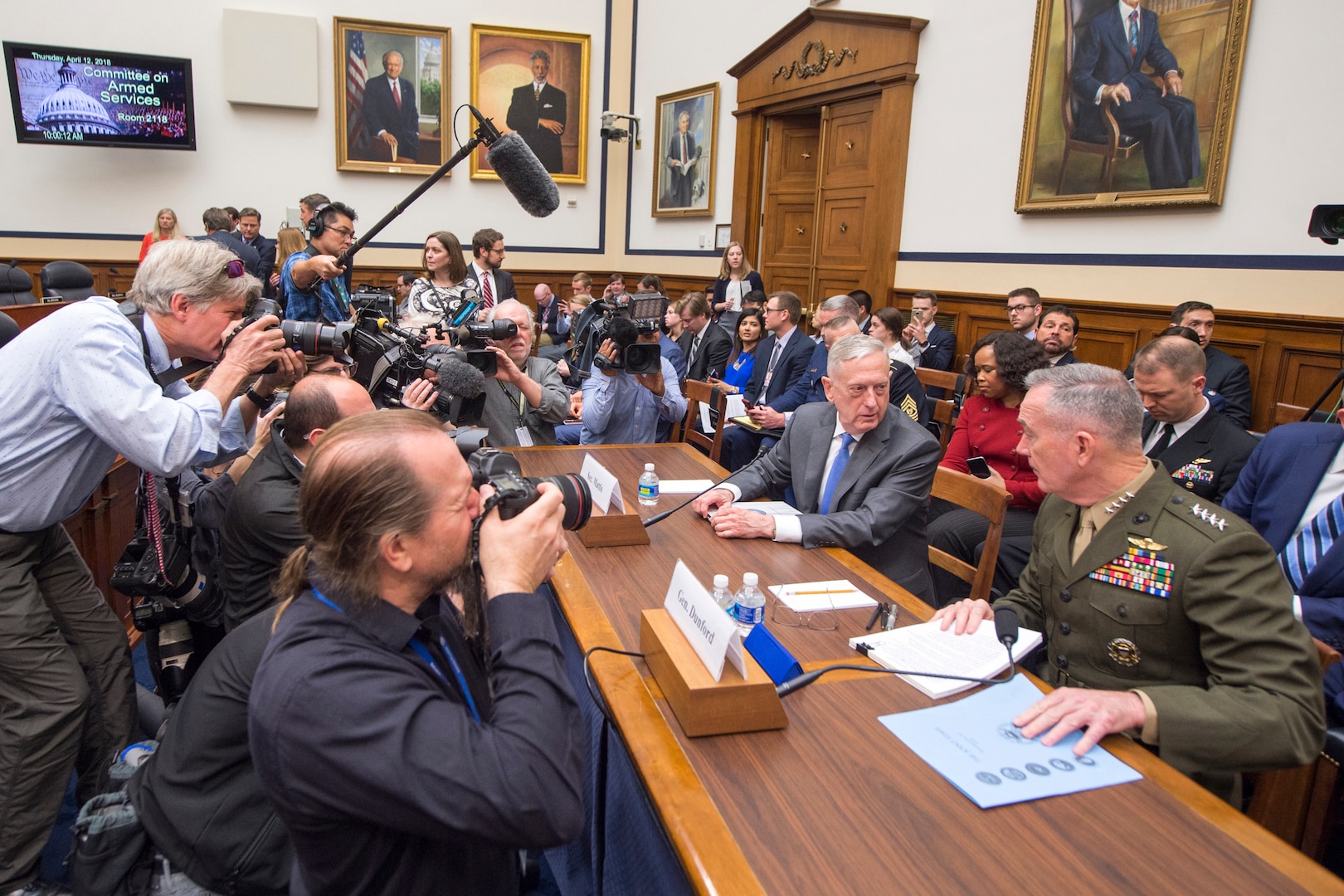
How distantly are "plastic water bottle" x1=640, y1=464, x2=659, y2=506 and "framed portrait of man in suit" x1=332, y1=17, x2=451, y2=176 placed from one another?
7945 millimetres

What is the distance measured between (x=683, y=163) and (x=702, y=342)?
360 centimetres

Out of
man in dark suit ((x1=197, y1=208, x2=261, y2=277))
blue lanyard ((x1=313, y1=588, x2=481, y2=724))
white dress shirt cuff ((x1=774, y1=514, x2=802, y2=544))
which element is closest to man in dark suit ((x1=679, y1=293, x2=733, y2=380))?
white dress shirt cuff ((x1=774, y1=514, x2=802, y2=544))

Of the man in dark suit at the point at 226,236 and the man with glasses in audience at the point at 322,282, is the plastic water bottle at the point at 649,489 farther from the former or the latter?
the man in dark suit at the point at 226,236

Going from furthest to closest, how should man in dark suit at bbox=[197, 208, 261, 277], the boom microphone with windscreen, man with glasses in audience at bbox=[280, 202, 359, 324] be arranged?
man in dark suit at bbox=[197, 208, 261, 277]
man with glasses in audience at bbox=[280, 202, 359, 324]
the boom microphone with windscreen

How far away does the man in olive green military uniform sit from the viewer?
135 cm

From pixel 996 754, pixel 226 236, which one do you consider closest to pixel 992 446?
pixel 996 754

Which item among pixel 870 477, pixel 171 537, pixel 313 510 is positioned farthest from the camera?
pixel 870 477

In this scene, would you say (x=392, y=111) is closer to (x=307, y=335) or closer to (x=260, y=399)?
(x=260, y=399)

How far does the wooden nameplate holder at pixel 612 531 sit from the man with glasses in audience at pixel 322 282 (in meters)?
1.91

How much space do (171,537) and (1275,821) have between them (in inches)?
102

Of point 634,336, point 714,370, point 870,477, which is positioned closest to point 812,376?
point 714,370

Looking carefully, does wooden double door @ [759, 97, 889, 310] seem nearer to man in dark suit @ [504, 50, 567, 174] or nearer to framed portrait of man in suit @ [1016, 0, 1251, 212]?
framed portrait of man in suit @ [1016, 0, 1251, 212]

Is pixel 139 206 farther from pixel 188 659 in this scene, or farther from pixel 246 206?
pixel 188 659

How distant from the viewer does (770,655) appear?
1.54 metres
